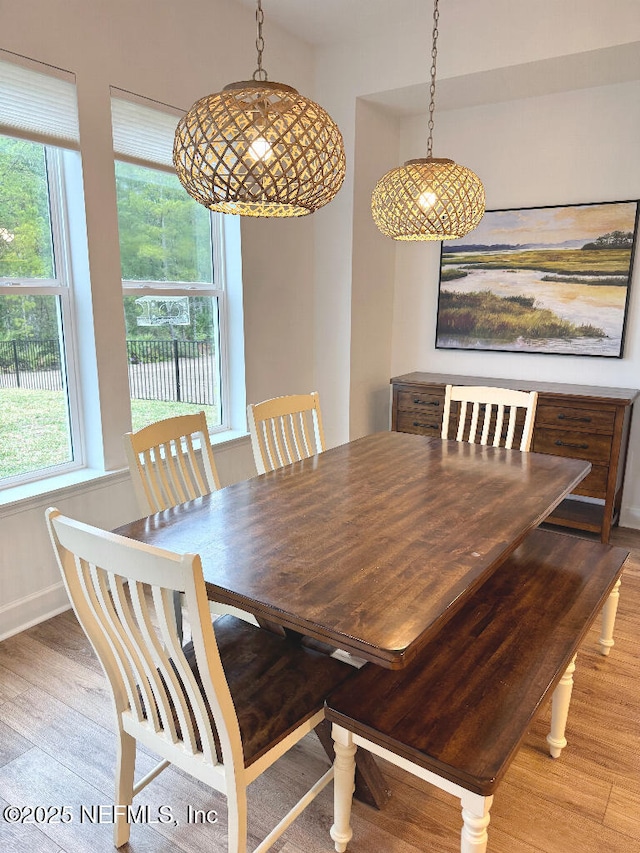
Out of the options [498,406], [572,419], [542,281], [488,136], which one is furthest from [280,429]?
[488,136]

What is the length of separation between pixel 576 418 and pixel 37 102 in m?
3.02

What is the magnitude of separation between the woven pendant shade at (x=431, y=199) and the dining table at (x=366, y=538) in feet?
2.96

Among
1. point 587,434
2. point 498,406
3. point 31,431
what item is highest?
point 498,406

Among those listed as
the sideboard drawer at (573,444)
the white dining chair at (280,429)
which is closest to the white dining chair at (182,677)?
the white dining chair at (280,429)

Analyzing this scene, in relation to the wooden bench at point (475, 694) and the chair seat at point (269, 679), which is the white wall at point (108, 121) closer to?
the chair seat at point (269, 679)

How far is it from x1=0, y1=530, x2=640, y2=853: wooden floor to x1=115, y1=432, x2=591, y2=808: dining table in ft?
0.53

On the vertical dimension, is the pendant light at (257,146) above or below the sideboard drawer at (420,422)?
above

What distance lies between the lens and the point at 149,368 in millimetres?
3176

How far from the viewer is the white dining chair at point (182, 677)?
44.6 inches

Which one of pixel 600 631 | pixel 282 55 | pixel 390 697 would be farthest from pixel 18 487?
pixel 282 55

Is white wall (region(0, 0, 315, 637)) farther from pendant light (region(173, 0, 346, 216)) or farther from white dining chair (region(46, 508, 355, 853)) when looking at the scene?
pendant light (region(173, 0, 346, 216))

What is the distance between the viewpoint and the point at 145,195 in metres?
3.02

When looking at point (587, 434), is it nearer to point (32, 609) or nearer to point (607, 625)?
point (607, 625)

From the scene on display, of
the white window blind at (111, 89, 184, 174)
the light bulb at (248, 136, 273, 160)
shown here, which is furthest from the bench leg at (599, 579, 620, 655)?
the white window blind at (111, 89, 184, 174)
